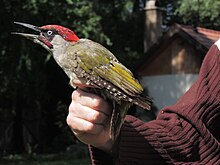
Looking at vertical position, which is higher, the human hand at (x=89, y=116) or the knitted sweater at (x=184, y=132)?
the human hand at (x=89, y=116)

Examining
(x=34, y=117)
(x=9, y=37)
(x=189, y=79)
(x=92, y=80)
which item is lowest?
(x=34, y=117)

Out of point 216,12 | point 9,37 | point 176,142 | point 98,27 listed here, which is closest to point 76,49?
point 176,142

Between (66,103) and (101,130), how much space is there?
1983cm

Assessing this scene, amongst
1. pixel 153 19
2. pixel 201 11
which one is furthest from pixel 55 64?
pixel 153 19

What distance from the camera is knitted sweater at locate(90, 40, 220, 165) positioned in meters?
2.00

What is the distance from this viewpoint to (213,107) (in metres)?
2.17

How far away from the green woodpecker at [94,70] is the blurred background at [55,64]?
10630 mm

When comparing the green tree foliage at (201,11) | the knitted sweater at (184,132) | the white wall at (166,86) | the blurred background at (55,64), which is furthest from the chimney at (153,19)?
the knitted sweater at (184,132)

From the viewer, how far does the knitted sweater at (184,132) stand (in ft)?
6.57

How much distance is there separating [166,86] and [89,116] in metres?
18.7

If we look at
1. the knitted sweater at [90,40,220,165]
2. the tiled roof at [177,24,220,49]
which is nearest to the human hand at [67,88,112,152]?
the knitted sweater at [90,40,220,165]

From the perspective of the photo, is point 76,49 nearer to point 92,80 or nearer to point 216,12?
point 92,80

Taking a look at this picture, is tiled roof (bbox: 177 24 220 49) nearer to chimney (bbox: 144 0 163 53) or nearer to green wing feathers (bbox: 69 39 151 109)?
chimney (bbox: 144 0 163 53)

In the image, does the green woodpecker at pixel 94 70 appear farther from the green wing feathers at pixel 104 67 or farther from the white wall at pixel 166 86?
the white wall at pixel 166 86
